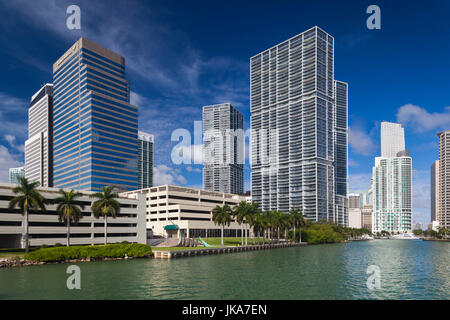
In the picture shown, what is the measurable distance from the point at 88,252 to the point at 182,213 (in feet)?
233

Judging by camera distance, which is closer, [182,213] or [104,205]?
[104,205]

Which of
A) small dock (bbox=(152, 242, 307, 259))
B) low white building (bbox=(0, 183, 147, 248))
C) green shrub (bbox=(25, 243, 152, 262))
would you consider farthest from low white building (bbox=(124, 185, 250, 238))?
green shrub (bbox=(25, 243, 152, 262))

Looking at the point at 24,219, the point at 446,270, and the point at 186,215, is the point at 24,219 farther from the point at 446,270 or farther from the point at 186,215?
the point at 446,270

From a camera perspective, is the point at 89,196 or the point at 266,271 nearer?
the point at 266,271

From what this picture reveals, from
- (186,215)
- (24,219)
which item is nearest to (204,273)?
(24,219)

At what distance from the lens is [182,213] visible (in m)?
152

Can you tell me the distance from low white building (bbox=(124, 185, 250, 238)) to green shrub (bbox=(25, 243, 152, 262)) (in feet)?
172

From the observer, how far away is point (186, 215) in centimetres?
15312

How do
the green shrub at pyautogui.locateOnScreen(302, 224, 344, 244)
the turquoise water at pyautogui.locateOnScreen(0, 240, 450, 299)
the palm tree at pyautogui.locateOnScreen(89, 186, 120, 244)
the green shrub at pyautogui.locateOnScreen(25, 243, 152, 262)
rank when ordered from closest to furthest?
the turquoise water at pyautogui.locateOnScreen(0, 240, 450, 299) < the green shrub at pyautogui.locateOnScreen(25, 243, 152, 262) < the palm tree at pyautogui.locateOnScreen(89, 186, 120, 244) < the green shrub at pyautogui.locateOnScreen(302, 224, 344, 244)

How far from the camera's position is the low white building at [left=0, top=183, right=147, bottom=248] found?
86.5 m

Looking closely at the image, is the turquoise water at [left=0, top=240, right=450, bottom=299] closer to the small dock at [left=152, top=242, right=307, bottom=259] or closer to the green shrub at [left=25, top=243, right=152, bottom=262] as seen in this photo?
the green shrub at [left=25, top=243, right=152, bottom=262]

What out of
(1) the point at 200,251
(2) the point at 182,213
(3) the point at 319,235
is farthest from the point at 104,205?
(3) the point at 319,235

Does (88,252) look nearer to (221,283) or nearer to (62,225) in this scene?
(62,225)
